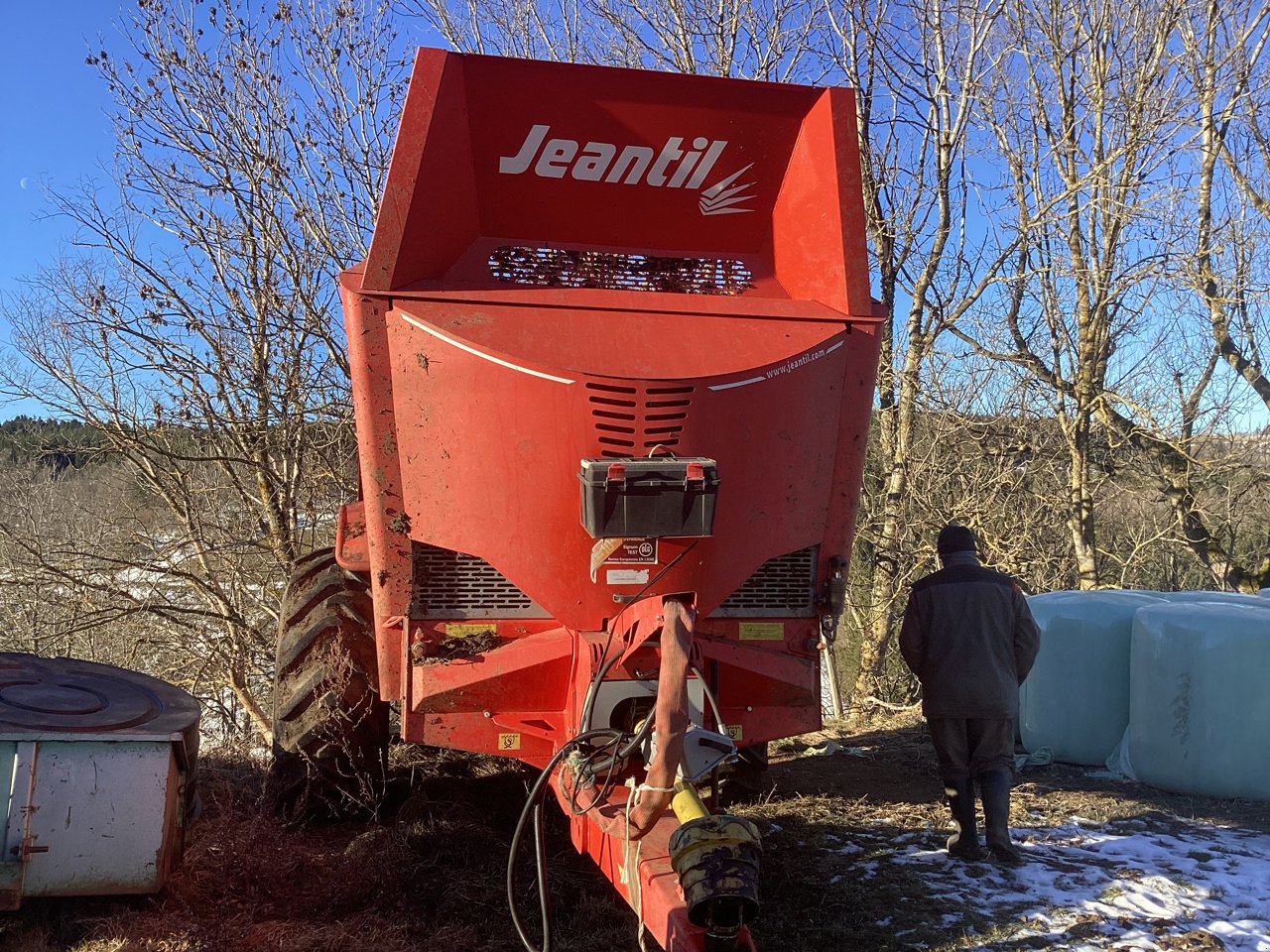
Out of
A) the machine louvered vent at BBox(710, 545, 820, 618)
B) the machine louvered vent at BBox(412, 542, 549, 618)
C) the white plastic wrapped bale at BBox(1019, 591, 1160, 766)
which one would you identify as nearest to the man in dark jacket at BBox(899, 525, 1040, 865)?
the machine louvered vent at BBox(710, 545, 820, 618)

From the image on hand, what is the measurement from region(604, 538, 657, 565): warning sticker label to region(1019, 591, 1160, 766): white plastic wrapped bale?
12.9 ft

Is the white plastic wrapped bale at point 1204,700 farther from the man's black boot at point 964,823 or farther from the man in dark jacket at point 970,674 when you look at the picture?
the man's black boot at point 964,823

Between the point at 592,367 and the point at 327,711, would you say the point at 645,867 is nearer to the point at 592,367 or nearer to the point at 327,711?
the point at 592,367

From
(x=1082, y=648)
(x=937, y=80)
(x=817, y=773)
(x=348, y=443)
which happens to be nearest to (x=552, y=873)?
(x=817, y=773)

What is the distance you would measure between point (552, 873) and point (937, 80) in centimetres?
957

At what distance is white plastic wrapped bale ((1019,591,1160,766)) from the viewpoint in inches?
250

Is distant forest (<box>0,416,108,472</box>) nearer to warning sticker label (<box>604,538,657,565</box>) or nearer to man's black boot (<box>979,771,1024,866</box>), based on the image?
warning sticker label (<box>604,538,657,565</box>)

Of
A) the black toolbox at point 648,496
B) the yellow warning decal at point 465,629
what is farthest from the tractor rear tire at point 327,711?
the black toolbox at point 648,496

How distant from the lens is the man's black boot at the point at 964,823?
4484 mm

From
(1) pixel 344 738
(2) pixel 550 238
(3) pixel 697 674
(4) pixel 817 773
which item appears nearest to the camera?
(3) pixel 697 674

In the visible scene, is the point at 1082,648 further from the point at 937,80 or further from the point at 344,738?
the point at 937,80

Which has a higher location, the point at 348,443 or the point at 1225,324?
the point at 1225,324

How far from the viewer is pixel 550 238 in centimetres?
398

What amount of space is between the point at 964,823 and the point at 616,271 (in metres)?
2.94
